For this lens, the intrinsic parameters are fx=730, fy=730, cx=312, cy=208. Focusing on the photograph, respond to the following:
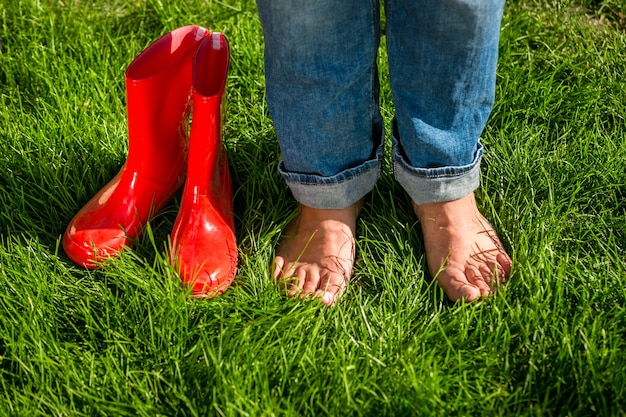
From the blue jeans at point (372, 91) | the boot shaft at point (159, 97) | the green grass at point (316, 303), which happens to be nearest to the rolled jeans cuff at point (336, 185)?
the blue jeans at point (372, 91)

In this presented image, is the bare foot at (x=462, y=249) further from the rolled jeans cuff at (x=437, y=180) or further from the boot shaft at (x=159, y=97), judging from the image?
the boot shaft at (x=159, y=97)

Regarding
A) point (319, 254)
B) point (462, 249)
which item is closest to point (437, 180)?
point (462, 249)

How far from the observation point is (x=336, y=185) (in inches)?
62.2

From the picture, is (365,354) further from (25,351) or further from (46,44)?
(46,44)

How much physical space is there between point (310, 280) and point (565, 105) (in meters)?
0.90

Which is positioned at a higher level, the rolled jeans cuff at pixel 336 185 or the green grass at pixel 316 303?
the rolled jeans cuff at pixel 336 185

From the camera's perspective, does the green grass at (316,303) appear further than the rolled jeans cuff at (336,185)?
No

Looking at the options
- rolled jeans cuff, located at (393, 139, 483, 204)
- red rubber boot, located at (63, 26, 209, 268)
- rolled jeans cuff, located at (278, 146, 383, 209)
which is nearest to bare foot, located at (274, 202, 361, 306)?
rolled jeans cuff, located at (278, 146, 383, 209)

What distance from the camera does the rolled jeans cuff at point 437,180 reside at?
1.54 metres

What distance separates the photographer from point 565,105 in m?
1.99

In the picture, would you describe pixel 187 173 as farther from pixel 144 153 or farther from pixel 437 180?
pixel 437 180

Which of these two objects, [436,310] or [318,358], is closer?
[318,358]

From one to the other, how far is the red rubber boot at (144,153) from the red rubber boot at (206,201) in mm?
63

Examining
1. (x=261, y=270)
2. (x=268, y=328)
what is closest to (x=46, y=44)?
(x=261, y=270)
